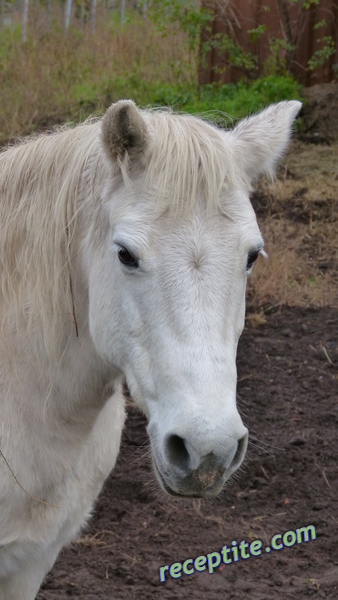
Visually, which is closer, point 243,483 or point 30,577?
point 30,577

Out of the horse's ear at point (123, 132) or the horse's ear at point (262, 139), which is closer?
the horse's ear at point (123, 132)

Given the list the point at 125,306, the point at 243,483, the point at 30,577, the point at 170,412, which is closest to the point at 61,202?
the point at 125,306

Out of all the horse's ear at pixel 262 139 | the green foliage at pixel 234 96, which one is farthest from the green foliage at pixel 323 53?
the horse's ear at pixel 262 139

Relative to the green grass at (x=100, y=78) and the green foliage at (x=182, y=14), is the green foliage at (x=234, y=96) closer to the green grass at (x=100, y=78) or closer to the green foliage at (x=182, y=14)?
the green grass at (x=100, y=78)

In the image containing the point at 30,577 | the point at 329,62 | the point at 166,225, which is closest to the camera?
the point at 166,225

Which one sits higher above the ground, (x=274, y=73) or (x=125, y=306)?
(x=125, y=306)

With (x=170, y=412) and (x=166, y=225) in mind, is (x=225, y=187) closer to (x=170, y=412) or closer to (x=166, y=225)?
(x=166, y=225)

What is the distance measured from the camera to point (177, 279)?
191 cm

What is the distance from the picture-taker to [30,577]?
2.77m

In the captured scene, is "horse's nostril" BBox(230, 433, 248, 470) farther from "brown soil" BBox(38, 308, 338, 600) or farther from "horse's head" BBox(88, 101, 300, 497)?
"brown soil" BBox(38, 308, 338, 600)

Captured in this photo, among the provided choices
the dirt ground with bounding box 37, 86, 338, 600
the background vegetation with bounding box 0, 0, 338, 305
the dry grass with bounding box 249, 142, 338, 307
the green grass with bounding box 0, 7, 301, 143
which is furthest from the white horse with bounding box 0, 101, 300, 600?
the green grass with bounding box 0, 7, 301, 143

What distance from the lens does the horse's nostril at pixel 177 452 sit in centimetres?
184

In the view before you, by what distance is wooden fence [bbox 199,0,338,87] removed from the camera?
24.7ft

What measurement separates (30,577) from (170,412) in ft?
4.34
